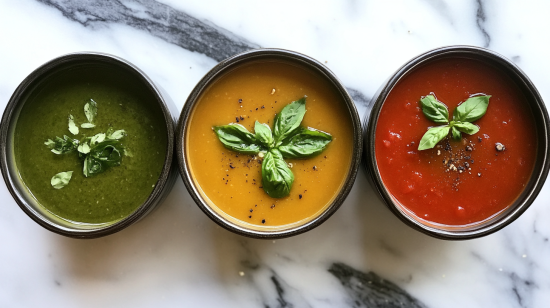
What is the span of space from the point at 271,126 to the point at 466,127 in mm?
840

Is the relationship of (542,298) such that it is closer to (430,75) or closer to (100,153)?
(430,75)

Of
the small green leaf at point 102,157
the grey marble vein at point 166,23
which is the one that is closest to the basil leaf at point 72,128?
the small green leaf at point 102,157

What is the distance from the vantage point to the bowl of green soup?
6.93 ft

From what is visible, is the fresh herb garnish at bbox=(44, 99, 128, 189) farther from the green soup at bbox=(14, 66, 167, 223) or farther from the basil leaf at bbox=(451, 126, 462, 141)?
the basil leaf at bbox=(451, 126, 462, 141)

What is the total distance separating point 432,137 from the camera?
1.95 meters

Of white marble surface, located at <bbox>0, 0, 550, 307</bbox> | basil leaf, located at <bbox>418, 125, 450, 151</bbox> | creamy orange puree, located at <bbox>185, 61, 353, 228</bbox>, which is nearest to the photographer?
basil leaf, located at <bbox>418, 125, 450, 151</bbox>

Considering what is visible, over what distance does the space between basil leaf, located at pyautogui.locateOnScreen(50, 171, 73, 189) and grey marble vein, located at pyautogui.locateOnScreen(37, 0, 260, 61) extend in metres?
0.81

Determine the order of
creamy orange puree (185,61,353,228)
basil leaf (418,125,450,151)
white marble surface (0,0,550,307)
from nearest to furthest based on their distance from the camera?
basil leaf (418,125,450,151) → creamy orange puree (185,61,353,228) → white marble surface (0,0,550,307)

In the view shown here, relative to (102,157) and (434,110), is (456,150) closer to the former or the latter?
(434,110)

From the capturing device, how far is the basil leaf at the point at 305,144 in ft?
6.63

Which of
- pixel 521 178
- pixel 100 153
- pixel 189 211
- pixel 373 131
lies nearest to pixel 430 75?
pixel 373 131

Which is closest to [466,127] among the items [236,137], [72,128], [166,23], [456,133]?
[456,133]

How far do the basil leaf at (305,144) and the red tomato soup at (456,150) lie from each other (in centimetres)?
24

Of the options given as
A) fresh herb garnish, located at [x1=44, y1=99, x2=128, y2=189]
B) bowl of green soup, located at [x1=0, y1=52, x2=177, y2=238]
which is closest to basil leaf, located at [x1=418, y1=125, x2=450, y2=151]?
bowl of green soup, located at [x1=0, y1=52, x2=177, y2=238]
